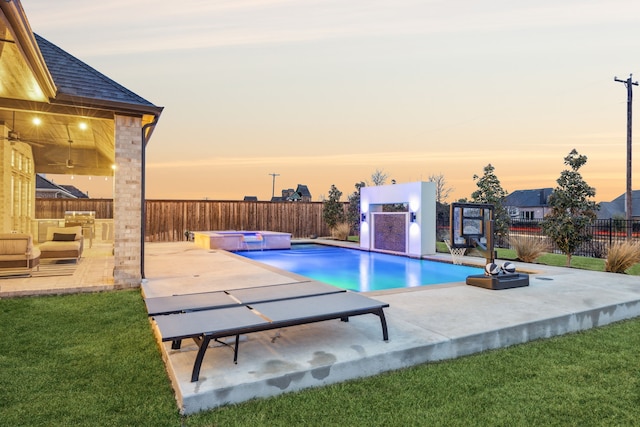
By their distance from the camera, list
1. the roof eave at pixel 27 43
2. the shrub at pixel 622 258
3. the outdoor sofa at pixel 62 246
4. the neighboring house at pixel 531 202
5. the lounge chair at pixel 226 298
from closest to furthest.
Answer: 1. the lounge chair at pixel 226 298
2. the roof eave at pixel 27 43
3. the shrub at pixel 622 258
4. the outdoor sofa at pixel 62 246
5. the neighboring house at pixel 531 202

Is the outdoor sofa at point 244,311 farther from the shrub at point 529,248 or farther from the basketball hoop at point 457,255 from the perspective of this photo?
the shrub at point 529,248

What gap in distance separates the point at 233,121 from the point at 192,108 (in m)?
2.01

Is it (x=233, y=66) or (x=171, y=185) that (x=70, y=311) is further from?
(x=171, y=185)

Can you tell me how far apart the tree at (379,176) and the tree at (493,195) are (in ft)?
85.8

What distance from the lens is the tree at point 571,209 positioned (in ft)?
32.0

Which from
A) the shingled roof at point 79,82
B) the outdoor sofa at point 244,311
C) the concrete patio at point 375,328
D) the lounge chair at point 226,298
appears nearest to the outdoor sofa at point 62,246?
the concrete patio at point 375,328

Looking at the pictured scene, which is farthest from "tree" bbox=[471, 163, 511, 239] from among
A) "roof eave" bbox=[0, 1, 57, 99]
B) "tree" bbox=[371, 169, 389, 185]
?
"tree" bbox=[371, 169, 389, 185]

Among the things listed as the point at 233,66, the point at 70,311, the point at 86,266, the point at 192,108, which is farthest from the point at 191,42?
the point at 70,311

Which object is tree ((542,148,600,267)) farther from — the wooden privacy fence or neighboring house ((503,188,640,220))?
neighboring house ((503,188,640,220))

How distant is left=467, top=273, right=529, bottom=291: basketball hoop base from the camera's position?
644 cm

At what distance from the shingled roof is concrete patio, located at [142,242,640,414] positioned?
3.46 metres

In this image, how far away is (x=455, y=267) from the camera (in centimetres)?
1070

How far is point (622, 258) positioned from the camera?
874 centimetres

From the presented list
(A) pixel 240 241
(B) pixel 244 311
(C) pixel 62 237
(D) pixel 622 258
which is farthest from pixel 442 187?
(B) pixel 244 311
